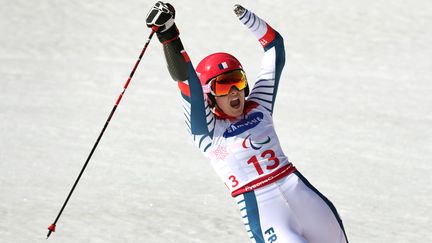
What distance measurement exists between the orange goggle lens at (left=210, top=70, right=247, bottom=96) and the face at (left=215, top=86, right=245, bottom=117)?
0.03m

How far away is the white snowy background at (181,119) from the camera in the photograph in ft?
24.3

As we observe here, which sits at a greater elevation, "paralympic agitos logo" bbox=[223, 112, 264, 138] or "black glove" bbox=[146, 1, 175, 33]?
"black glove" bbox=[146, 1, 175, 33]

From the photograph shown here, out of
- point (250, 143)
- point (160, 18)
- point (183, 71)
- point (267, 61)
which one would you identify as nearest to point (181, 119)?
point (267, 61)

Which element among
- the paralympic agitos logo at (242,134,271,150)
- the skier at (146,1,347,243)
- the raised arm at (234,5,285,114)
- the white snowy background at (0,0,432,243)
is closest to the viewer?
the skier at (146,1,347,243)

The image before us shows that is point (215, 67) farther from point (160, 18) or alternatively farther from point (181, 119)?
point (181, 119)

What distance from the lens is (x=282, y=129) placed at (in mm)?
9891

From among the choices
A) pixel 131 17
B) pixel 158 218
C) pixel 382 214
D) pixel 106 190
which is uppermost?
pixel 131 17

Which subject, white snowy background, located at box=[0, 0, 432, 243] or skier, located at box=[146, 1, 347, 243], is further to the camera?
white snowy background, located at box=[0, 0, 432, 243]

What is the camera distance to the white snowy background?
741 cm

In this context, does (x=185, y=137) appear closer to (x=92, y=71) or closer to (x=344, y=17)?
(x=92, y=71)

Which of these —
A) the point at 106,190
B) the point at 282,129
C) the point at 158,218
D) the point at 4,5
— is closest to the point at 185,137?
the point at 282,129

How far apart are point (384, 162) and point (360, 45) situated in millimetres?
4385

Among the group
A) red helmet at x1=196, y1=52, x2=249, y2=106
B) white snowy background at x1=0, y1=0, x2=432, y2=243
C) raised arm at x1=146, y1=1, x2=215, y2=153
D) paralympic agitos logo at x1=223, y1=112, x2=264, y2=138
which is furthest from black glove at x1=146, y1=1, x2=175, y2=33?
white snowy background at x1=0, y1=0, x2=432, y2=243

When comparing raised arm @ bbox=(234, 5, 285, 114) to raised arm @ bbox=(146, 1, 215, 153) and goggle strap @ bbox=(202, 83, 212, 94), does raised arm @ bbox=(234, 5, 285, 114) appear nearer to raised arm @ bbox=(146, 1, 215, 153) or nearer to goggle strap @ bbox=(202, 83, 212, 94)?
goggle strap @ bbox=(202, 83, 212, 94)
